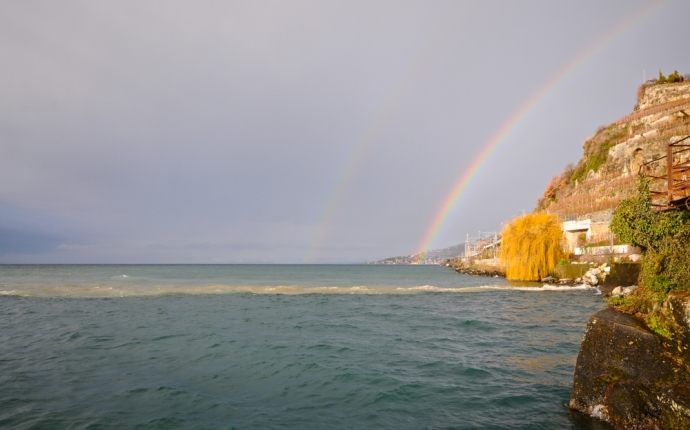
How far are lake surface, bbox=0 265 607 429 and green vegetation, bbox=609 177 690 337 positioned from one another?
3052 millimetres

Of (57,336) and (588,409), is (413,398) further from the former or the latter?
(57,336)

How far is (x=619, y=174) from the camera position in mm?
77250

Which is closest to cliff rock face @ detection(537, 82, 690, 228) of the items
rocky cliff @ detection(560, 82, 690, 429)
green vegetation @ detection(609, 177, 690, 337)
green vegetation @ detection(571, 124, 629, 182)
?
green vegetation @ detection(571, 124, 629, 182)

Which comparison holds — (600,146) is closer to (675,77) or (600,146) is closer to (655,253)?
(675,77)

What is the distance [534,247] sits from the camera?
5744 cm

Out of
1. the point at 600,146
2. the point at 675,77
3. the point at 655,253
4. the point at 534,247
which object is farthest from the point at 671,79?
the point at 655,253

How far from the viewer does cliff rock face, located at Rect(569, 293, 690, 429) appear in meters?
8.03

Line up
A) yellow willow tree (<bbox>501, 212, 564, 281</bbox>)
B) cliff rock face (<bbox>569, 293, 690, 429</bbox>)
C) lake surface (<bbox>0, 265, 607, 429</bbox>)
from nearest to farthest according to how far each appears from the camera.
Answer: cliff rock face (<bbox>569, 293, 690, 429</bbox>) → lake surface (<bbox>0, 265, 607, 429</bbox>) → yellow willow tree (<bbox>501, 212, 564, 281</bbox>)

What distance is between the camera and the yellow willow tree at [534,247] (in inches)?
2254

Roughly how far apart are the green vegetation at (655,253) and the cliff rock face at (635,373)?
0.51 meters

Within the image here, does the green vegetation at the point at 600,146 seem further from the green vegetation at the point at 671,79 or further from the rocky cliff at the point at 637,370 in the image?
the rocky cliff at the point at 637,370

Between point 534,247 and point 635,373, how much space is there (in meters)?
52.7

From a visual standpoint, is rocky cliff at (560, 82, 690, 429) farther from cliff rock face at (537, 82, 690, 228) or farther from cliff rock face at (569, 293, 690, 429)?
cliff rock face at (537, 82, 690, 228)

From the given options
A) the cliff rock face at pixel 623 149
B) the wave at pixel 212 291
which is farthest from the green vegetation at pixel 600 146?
the wave at pixel 212 291
